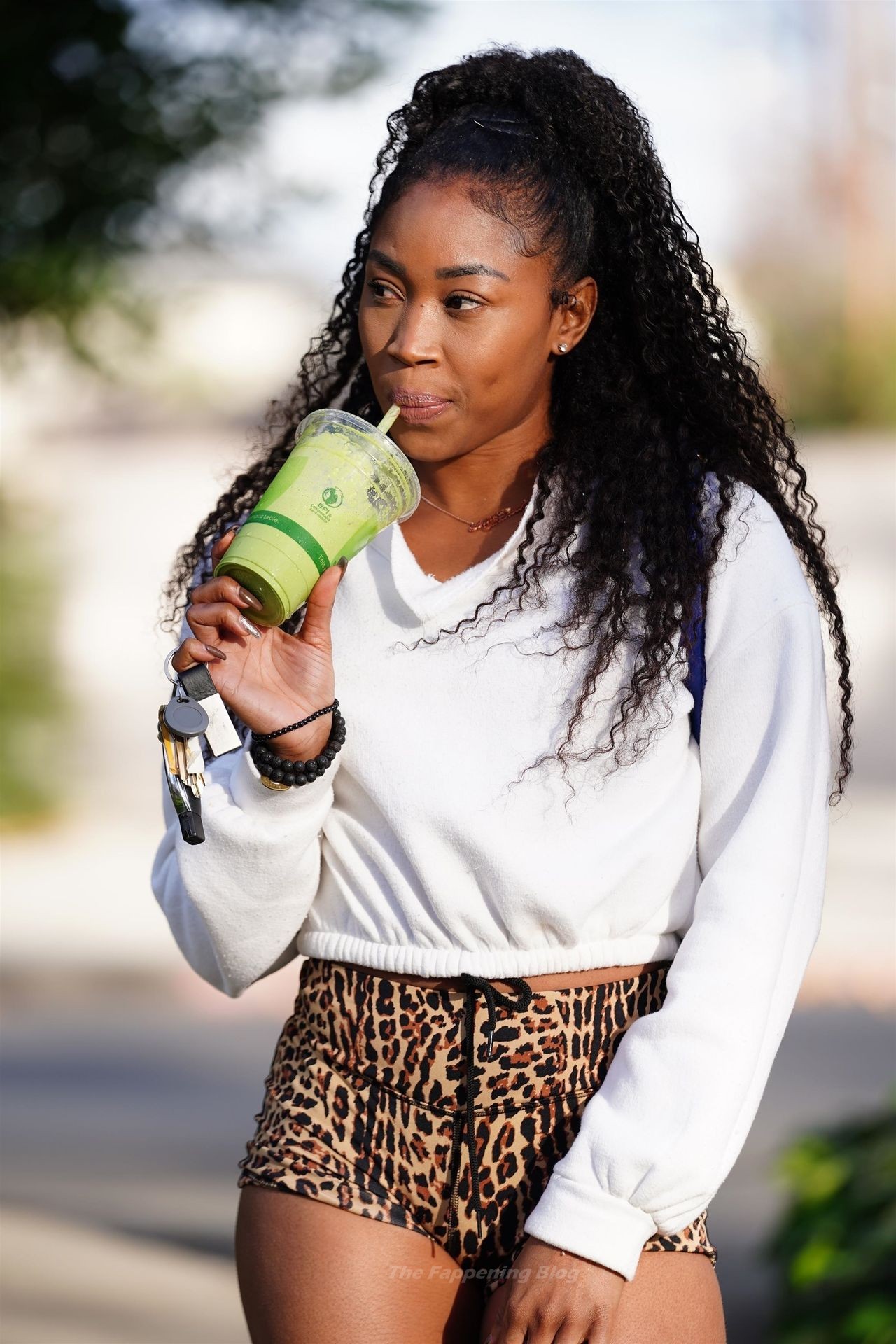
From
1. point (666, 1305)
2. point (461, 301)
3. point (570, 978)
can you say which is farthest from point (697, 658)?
point (666, 1305)

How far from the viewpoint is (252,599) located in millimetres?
2035

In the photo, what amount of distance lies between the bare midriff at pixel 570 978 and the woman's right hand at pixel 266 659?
31cm

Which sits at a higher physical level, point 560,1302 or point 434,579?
point 434,579

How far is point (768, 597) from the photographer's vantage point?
81.7 inches

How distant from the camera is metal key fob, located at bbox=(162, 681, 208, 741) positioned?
2.00 meters

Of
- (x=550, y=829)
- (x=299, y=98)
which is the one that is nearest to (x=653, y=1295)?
(x=550, y=829)

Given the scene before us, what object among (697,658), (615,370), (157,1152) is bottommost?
(157,1152)

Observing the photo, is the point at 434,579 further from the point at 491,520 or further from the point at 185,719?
the point at 185,719

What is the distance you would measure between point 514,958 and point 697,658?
1.39 ft

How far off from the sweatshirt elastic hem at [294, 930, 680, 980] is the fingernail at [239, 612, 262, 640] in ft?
1.34

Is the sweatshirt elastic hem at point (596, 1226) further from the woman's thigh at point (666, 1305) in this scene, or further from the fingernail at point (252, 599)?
the fingernail at point (252, 599)

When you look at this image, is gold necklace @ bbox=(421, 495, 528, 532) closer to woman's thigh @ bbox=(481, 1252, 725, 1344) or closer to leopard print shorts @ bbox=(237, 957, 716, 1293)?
leopard print shorts @ bbox=(237, 957, 716, 1293)

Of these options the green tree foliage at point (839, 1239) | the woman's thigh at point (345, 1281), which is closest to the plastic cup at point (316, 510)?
the woman's thigh at point (345, 1281)

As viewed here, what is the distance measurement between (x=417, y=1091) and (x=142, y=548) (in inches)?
469
